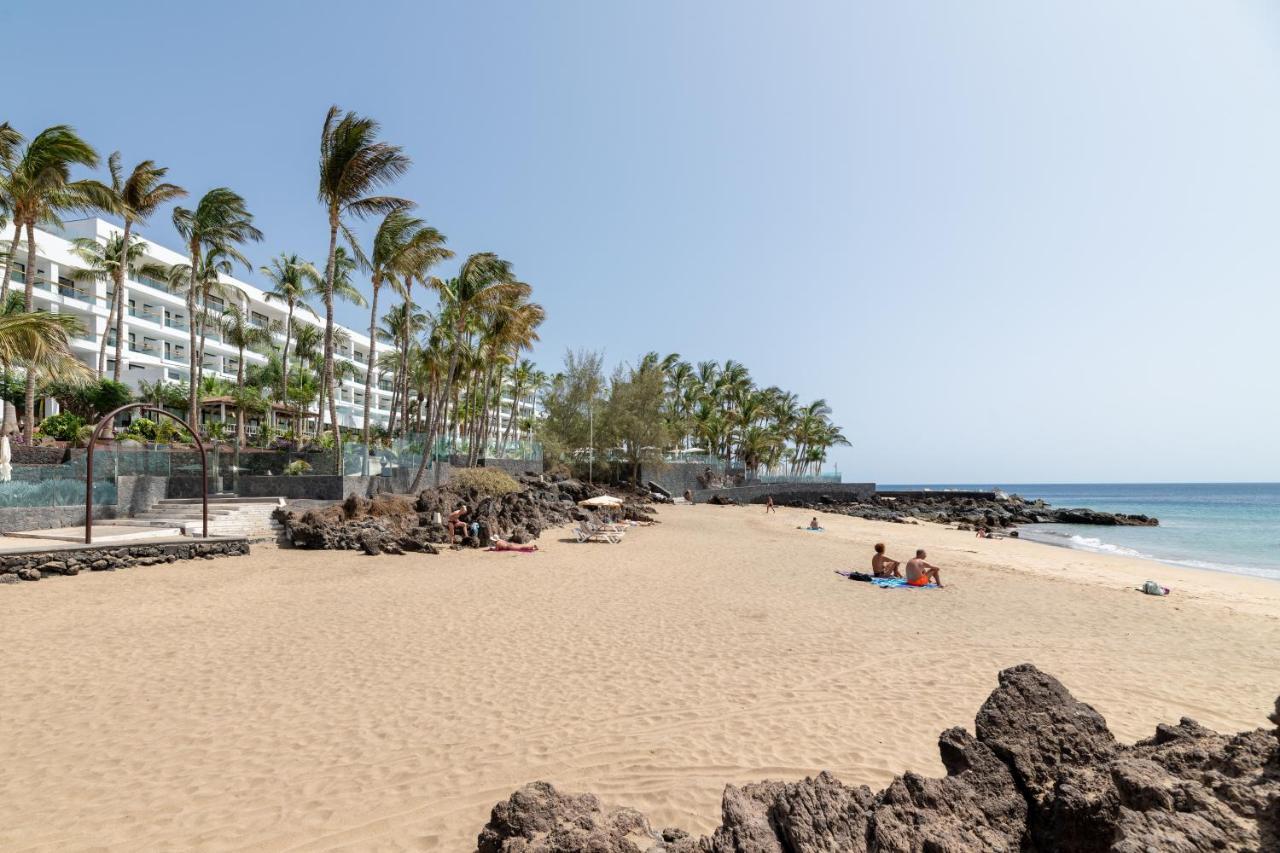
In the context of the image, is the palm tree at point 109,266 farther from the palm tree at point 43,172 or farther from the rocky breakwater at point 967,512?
the rocky breakwater at point 967,512

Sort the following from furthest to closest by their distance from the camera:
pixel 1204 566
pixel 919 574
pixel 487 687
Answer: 1. pixel 1204 566
2. pixel 919 574
3. pixel 487 687

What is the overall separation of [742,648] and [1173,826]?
20.3 ft

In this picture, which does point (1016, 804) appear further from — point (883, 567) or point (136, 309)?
point (136, 309)

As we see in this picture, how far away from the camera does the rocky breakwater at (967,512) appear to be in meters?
46.4

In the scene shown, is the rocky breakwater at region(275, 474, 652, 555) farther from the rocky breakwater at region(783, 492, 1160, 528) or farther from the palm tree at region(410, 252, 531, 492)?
the rocky breakwater at region(783, 492, 1160, 528)

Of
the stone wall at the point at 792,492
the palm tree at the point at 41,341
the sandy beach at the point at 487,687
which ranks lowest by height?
the stone wall at the point at 792,492

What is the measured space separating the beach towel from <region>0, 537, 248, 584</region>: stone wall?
16.0 meters

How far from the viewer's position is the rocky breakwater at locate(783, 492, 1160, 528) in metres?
46.4

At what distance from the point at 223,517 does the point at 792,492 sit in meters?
48.1

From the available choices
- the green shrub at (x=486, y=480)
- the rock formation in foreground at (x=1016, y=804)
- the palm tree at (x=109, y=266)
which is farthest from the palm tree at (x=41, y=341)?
the palm tree at (x=109, y=266)

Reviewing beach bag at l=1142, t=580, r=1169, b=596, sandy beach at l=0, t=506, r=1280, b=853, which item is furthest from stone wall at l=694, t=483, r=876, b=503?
sandy beach at l=0, t=506, r=1280, b=853

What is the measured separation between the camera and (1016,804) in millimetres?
3102

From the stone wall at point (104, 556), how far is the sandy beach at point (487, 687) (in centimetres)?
59

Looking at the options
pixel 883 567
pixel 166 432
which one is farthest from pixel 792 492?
pixel 166 432
